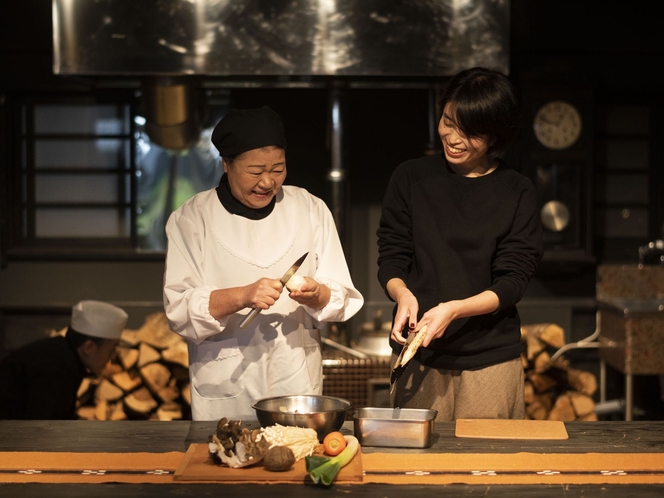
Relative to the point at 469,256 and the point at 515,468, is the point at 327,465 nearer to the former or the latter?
the point at 515,468

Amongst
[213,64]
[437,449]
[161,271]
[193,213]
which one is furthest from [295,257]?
[161,271]

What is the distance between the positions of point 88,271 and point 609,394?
402cm

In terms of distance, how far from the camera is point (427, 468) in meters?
2.20

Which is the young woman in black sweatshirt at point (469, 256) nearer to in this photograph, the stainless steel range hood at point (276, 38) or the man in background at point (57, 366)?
the man in background at point (57, 366)

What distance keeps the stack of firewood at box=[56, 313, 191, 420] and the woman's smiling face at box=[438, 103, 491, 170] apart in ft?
9.94

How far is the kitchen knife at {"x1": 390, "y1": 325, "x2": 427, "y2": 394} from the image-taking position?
2494mm

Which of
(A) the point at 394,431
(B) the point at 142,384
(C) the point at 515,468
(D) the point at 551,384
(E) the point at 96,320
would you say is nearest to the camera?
(C) the point at 515,468

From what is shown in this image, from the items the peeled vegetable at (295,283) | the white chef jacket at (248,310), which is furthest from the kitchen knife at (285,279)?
the white chef jacket at (248,310)

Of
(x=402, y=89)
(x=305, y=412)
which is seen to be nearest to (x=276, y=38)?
(x=402, y=89)

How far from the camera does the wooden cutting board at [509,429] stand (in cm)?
247

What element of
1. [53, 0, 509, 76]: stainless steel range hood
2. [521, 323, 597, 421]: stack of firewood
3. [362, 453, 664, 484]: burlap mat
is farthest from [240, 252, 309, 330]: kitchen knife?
[521, 323, 597, 421]: stack of firewood

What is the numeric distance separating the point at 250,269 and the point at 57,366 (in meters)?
1.79

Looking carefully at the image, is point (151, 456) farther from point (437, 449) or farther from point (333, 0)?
point (333, 0)

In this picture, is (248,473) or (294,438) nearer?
(248,473)
